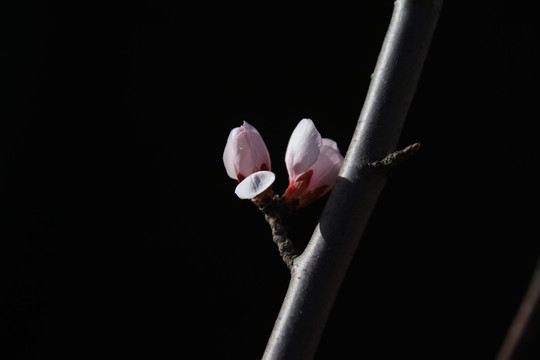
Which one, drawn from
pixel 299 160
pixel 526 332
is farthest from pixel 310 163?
pixel 526 332

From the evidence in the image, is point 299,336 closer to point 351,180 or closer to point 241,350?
point 351,180

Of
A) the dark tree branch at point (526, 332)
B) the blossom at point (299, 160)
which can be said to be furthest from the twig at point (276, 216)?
the dark tree branch at point (526, 332)

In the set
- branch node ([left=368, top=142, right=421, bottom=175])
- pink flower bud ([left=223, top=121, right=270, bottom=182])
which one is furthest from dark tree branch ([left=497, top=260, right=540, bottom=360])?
pink flower bud ([left=223, top=121, right=270, bottom=182])

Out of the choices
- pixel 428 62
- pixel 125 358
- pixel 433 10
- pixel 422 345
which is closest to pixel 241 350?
pixel 125 358

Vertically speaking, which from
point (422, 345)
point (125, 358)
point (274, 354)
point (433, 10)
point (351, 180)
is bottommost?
point (125, 358)

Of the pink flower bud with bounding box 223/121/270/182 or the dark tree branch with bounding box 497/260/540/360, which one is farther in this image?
the pink flower bud with bounding box 223/121/270/182

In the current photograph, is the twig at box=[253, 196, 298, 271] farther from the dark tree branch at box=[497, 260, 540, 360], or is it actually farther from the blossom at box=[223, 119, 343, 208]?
the dark tree branch at box=[497, 260, 540, 360]
